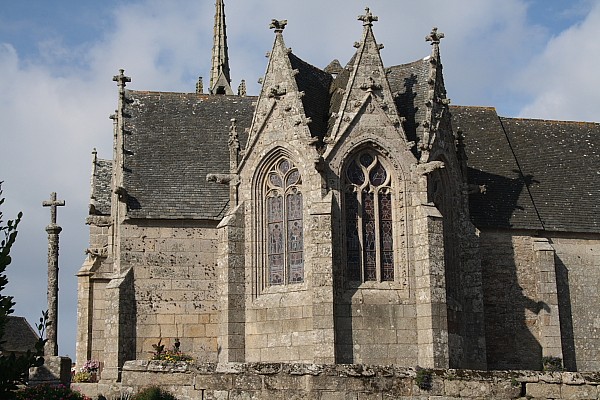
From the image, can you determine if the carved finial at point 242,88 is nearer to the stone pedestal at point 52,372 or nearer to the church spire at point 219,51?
the church spire at point 219,51

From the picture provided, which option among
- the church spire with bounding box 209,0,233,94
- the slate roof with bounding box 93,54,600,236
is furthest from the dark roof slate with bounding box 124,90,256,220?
the church spire with bounding box 209,0,233,94

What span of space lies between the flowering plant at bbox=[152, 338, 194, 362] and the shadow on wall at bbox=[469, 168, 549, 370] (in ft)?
29.2

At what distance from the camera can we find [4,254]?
47.2 ft

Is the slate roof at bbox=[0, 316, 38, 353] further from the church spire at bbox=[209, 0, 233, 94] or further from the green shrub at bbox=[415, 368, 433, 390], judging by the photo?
the green shrub at bbox=[415, 368, 433, 390]

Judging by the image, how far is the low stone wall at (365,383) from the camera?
47.2 feet

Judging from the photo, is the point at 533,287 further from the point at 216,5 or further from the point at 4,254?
the point at 216,5

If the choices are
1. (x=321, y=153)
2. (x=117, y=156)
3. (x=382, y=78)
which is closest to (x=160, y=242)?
(x=117, y=156)

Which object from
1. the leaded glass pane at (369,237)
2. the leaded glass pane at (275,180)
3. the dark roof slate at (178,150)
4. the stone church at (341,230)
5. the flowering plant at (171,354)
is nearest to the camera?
the stone church at (341,230)

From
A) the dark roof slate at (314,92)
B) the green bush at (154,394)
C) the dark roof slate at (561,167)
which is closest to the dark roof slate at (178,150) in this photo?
the dark roof slate at (314,92)

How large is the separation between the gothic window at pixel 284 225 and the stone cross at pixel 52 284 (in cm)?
731

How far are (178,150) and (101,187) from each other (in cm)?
417

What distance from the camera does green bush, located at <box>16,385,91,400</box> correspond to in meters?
19.1

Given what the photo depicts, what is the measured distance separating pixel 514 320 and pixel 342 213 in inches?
300

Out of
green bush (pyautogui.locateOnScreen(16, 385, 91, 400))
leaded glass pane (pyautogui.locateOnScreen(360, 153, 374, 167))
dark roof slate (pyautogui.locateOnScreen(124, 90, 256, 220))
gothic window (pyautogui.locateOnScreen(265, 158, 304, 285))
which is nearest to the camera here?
green bush (pyautogui.locateOnScreen(16, 385, 91, 400))
